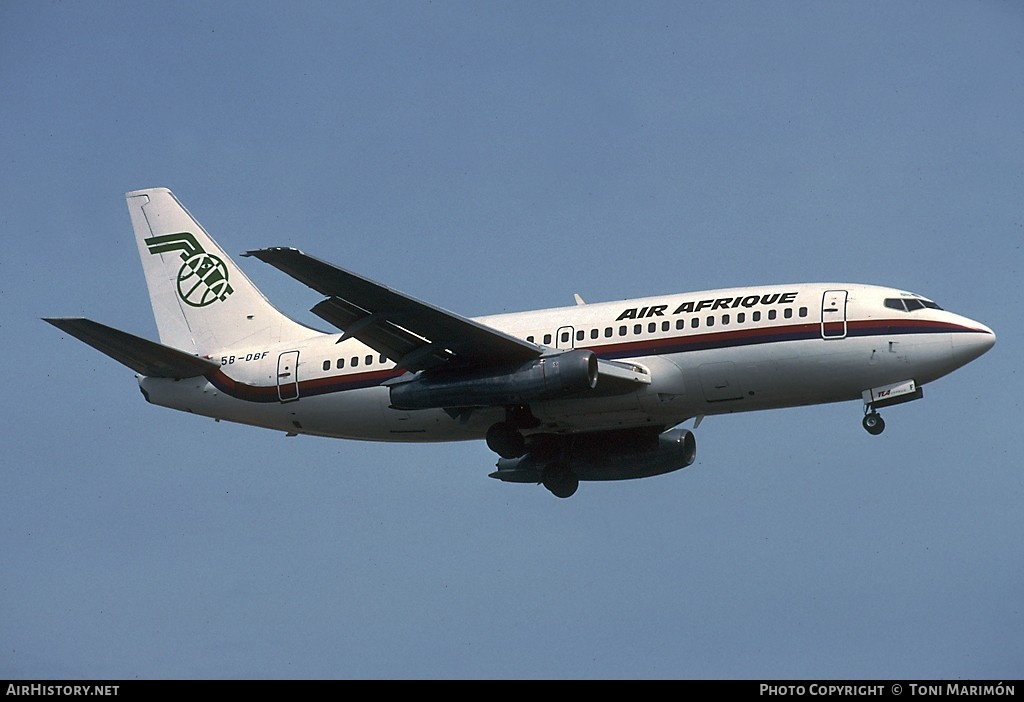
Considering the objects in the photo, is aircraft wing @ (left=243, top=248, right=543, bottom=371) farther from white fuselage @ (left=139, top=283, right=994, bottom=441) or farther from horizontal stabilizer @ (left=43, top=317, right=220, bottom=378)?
horizontal stabilizer @ (left=43, top=317, right=220, bottom=378)

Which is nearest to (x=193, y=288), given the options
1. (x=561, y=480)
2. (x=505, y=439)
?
(x=505, y=439)

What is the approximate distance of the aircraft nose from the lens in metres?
44.0

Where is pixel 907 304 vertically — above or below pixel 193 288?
below

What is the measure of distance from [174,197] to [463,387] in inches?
656

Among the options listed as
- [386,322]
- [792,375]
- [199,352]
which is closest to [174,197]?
[199,352]

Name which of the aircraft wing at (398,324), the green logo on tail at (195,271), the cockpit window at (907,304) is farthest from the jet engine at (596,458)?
the green logo on tail at (195,271)

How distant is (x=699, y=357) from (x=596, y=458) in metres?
6.80

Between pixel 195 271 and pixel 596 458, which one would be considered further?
pixel 195 271

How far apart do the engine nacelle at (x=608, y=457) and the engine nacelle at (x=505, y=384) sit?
5.27 m

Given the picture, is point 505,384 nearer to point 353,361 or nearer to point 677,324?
point 677,324

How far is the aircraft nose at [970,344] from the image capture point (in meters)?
44.0

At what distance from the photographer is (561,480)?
50.3 m
